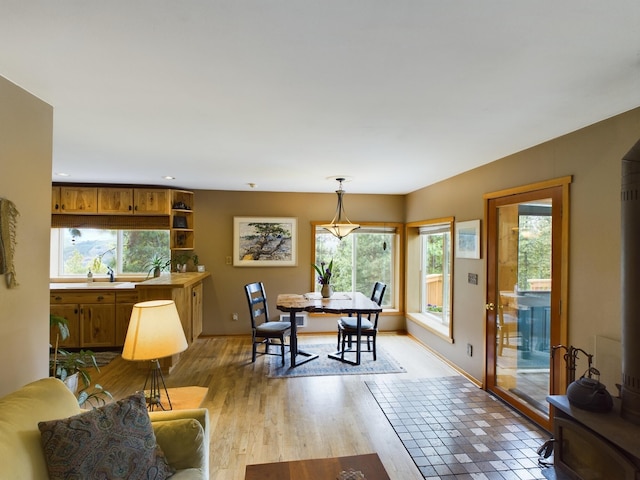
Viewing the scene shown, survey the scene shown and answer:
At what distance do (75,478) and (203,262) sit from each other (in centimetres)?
420

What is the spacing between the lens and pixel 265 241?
18.0ft

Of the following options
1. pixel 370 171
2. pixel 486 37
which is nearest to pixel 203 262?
pixel 370 171

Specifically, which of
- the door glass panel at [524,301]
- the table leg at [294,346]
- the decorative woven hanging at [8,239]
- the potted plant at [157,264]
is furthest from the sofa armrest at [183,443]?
the potted plant at [157,264]

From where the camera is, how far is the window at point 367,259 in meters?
5.78

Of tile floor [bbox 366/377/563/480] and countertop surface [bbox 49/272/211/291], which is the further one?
countertop surface [bbox 49/272/211/291]

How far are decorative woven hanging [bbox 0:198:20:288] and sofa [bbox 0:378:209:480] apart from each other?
0.54 metres

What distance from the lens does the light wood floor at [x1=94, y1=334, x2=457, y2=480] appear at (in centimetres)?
245

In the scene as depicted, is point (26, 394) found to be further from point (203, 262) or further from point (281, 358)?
point (203, 262)

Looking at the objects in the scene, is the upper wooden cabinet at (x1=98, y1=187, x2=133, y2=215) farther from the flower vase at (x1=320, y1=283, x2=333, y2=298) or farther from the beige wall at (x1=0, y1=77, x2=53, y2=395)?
the beige wall at (x1=0, y1=77, x2=53, y2=395)

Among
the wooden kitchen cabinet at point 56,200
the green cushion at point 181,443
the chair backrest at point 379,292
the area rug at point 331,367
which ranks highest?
the wooden kitchen cabinet at point 56,200

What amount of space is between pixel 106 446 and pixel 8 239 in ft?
3.61

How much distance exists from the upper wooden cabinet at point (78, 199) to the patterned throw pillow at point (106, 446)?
4.19 meters

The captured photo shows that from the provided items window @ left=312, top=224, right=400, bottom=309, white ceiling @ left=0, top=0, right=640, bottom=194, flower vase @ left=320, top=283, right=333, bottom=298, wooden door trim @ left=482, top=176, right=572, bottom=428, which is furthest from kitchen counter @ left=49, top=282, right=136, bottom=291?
wooden door trim @ left=482, top=176, right=572, bottom=428

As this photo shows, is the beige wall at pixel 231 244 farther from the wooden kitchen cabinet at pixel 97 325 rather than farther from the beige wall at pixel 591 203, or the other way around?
the beige wall at pixel 591 203
